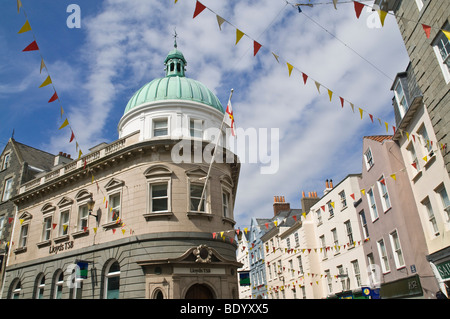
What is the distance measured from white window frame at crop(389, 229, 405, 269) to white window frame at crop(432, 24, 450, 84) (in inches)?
396

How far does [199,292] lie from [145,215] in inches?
190

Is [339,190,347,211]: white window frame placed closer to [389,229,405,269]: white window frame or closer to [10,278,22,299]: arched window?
[389,229,405,269]: white window frame

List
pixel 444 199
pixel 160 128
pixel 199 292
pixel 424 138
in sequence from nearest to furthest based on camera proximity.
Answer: pixel 444 199 → pixel 424 138 → pixel 199 292 → pixel 160 128

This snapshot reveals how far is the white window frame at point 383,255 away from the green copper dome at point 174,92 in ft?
44.3

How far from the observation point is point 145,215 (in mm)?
17797

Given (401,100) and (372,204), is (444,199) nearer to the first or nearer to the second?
(401,100)

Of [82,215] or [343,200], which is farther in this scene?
[343,200]

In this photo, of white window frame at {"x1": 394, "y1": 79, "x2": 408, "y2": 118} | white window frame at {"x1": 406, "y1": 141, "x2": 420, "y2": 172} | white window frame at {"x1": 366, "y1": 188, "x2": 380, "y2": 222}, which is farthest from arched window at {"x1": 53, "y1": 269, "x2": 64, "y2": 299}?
white window frame at {"x1": 394, "y1": 79, "x2": 408, "y2": 118}

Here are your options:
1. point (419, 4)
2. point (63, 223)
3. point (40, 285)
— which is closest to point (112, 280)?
point (63, 223)

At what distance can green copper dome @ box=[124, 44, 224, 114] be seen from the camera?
837 inches

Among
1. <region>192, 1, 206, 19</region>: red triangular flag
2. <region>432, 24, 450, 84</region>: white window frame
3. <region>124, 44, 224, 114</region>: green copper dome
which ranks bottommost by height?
<region>192, 1, 206, 19</region>: red triangular flag

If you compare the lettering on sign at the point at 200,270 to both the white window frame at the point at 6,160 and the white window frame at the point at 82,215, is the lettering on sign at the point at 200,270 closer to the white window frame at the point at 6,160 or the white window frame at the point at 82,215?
the white window frame at the point at 82,215
